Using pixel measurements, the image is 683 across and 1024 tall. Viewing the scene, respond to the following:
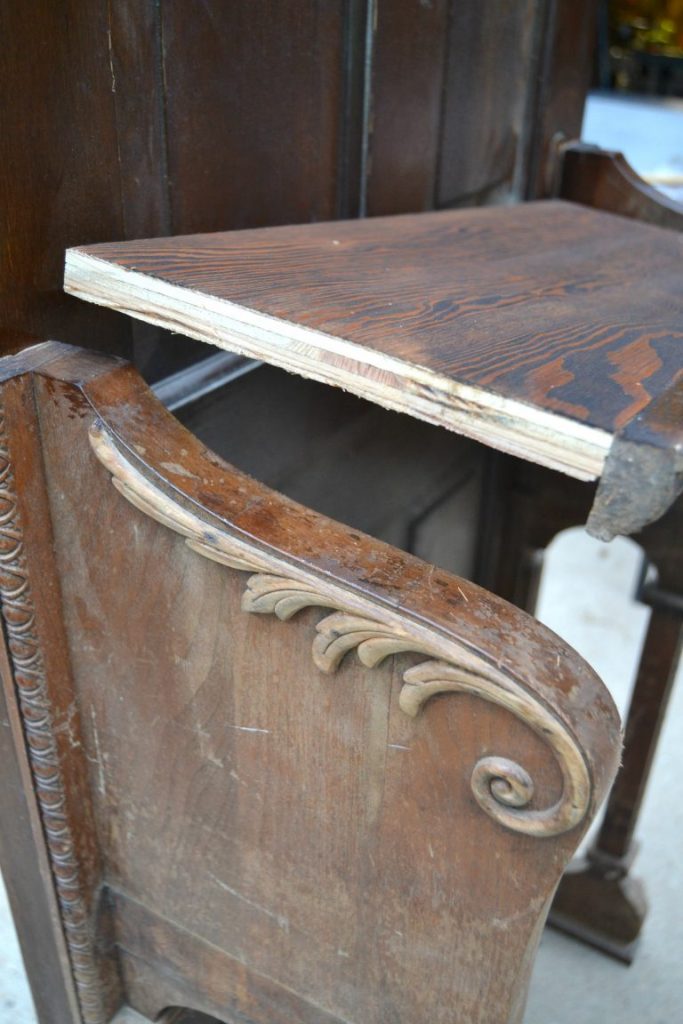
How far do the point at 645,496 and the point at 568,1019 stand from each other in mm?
1005

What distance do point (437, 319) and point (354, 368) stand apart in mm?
79

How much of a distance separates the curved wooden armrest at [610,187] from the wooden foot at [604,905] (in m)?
0.84

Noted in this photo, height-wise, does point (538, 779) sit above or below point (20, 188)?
below

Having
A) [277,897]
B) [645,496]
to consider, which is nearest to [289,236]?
[645,496]

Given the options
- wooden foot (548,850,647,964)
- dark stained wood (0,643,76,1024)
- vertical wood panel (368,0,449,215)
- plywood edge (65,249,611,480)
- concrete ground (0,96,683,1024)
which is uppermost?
vertical wood panel (368,0,449,215)

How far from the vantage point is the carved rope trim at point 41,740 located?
61 cm

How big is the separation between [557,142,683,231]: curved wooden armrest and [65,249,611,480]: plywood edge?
0.73 metres

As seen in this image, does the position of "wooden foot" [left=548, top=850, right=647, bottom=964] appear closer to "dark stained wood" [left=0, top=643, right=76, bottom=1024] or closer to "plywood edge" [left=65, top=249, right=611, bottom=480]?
"dark stained wood" [left=0, top=643, right=76, bottom=1024]

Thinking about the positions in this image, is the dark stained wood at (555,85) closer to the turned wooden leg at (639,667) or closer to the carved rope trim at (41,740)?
the turned wooden leg at (639,667)

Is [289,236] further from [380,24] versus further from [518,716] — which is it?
[518,716]

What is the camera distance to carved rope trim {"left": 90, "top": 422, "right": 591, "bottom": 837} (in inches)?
18.1

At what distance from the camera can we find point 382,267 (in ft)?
2.10

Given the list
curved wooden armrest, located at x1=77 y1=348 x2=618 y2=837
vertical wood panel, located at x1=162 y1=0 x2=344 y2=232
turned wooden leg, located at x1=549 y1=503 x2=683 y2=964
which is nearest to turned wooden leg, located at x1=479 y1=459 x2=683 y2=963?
turned wooden leg, located at x1=549 y1=503 x2=683 y2=964

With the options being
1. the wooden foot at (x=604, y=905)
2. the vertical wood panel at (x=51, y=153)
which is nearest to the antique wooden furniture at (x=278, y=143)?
the vertical wood panel at (x=51, y=153)
